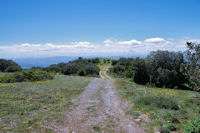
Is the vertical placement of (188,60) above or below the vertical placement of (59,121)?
above

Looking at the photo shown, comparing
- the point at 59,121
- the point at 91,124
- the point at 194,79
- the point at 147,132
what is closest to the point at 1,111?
the point at 59,121

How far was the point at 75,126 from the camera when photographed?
26.2ft

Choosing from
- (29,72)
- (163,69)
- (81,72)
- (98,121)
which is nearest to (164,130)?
(98,121)

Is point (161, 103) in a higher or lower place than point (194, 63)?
lower

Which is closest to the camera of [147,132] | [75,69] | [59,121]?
[147,132]

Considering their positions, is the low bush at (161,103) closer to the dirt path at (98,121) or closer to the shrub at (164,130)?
the dirt path at (98,121)

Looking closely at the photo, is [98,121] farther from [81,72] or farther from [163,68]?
[81,72]

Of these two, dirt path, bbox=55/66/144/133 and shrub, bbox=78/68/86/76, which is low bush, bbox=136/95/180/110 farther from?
shrub, bbox=78/68/86/76

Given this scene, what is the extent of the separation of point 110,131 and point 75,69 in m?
63.6

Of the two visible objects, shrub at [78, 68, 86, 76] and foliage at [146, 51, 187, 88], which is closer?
foliage at [146, 51, 187, 88]

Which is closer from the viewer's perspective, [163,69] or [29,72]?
[29,72]

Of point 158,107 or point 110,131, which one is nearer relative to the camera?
point 110,131

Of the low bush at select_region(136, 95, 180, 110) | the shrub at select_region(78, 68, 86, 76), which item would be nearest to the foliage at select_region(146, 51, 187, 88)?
the shrub at select_region(78, 68, 86, 76)

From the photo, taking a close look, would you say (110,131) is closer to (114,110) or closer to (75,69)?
(114,110)
